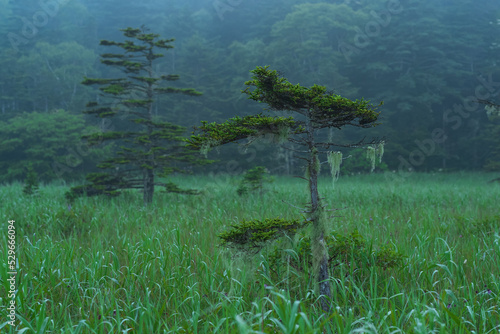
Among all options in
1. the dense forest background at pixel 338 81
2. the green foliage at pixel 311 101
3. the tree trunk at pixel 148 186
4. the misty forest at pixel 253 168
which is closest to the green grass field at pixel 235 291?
the misty forest at pixel 253 168

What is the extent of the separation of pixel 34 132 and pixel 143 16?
1114 inches

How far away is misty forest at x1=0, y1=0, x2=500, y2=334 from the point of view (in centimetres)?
323

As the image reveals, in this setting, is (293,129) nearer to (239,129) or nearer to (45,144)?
(239,129)

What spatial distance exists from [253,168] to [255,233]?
313 inches

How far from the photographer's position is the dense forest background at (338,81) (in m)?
25.5

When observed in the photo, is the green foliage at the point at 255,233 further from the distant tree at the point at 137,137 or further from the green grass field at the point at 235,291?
the distant tree at the point at 137,137

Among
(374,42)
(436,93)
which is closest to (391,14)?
(374,42)

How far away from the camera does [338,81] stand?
27047mm

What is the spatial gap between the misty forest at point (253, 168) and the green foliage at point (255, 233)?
0.8 inches

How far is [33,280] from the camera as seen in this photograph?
397 cm

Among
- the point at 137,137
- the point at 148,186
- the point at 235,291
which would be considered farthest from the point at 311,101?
the point at 148,186

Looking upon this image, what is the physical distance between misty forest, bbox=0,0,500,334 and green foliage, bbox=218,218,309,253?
0.06 feet

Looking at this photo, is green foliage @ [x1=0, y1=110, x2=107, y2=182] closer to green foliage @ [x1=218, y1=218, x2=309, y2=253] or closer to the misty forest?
the misty forest

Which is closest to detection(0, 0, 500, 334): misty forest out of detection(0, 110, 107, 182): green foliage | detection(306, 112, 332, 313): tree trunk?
detection(306, 112, 332, 313): tree trunk
